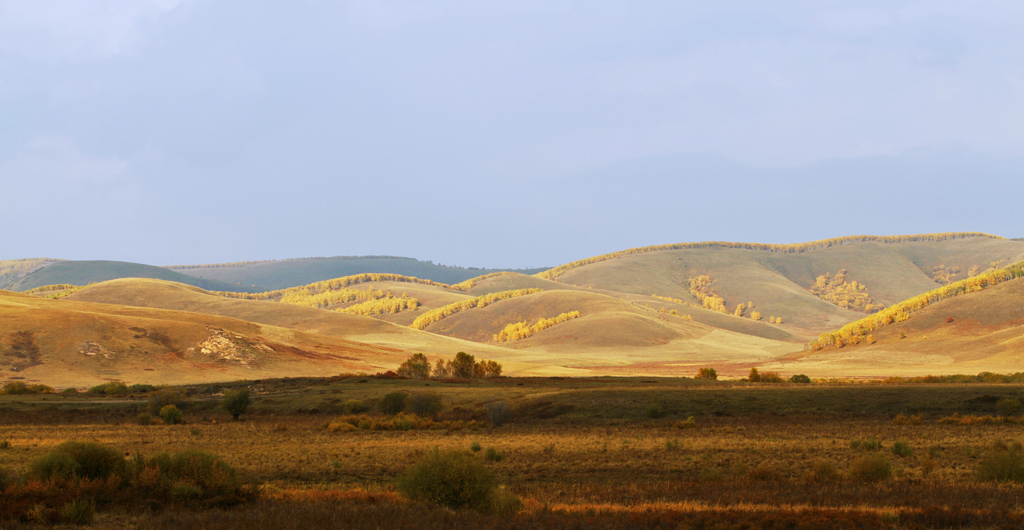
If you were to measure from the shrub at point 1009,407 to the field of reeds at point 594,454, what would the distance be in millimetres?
120

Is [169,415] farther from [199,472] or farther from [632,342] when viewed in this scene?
[632,342]

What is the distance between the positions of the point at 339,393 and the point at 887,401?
39174mm

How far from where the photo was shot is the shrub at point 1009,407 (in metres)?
35.9

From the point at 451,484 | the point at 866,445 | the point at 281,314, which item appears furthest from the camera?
the point at 281,314

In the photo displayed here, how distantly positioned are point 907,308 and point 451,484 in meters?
142

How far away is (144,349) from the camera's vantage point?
88.1 m

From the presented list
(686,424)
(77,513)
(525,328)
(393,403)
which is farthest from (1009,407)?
(525,328)

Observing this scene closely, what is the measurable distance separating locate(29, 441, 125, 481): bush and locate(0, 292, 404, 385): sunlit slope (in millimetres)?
68422

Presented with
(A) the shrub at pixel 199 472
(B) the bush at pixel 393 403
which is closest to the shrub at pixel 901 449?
(A) the shrub at pixel 199 472

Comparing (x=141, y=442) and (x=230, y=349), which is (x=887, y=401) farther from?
(x=230, y=349)

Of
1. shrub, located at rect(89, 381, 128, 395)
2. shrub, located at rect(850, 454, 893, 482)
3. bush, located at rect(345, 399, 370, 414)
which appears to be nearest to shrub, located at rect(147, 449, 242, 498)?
shrub, located at rect(850, 454, 893, 482)

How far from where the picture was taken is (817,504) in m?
14.5

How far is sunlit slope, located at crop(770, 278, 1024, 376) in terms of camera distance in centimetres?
9412

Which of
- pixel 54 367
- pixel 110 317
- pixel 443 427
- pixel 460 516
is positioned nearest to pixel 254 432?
pixel 443 427
